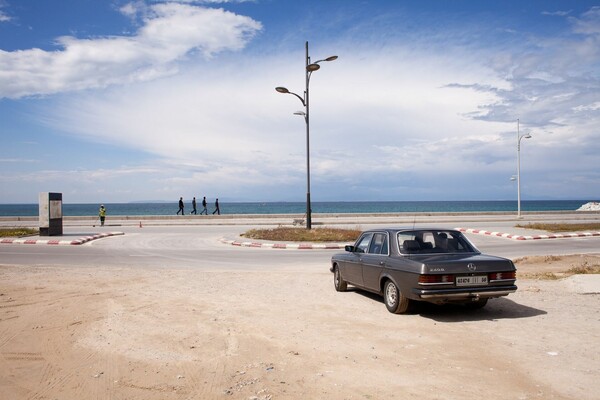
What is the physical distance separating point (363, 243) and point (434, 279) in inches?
100

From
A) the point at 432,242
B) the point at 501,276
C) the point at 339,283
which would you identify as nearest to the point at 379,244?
the point at 432,242

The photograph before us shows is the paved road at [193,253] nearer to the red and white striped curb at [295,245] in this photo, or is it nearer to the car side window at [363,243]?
the red and white striped curb at [295,245]

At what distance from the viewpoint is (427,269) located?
757 cm

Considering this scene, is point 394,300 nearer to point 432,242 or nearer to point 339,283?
point 432,242

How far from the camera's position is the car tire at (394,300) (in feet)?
26.6

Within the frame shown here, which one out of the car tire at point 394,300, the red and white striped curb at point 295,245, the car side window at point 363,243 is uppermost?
the car side window at point 363,243

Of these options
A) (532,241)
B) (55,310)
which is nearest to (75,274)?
(55,310)

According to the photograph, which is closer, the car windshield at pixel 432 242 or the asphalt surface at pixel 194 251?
the car windshield at pixel 432 242

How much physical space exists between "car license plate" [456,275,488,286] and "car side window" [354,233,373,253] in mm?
2352

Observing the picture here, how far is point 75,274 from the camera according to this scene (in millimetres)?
13078

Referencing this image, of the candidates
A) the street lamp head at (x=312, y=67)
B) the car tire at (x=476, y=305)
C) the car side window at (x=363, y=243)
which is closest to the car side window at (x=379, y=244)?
the car side window at (x=363, y=243)

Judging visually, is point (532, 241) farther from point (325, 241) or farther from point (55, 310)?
point (55, 310)

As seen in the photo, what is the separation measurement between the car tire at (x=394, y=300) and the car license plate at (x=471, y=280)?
2.94 ft

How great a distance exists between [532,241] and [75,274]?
63.1ft
